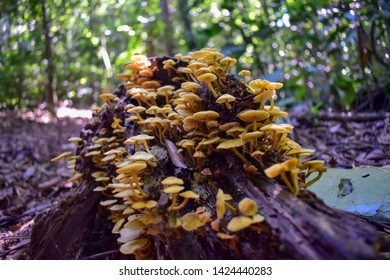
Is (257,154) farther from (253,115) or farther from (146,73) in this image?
(146,73)

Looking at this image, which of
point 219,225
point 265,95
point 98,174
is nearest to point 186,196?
point 219,225

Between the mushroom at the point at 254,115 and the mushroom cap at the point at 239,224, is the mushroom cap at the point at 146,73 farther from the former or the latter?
the mushroom cap at the point at 239,224

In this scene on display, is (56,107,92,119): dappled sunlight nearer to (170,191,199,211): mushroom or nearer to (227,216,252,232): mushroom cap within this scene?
(170,191,199,211): mushroom

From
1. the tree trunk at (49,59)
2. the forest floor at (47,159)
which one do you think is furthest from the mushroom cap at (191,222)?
the tree trunk at (49,59)

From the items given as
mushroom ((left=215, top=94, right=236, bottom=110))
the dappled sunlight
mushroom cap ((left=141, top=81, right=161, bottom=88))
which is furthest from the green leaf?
the dappled sunlight
